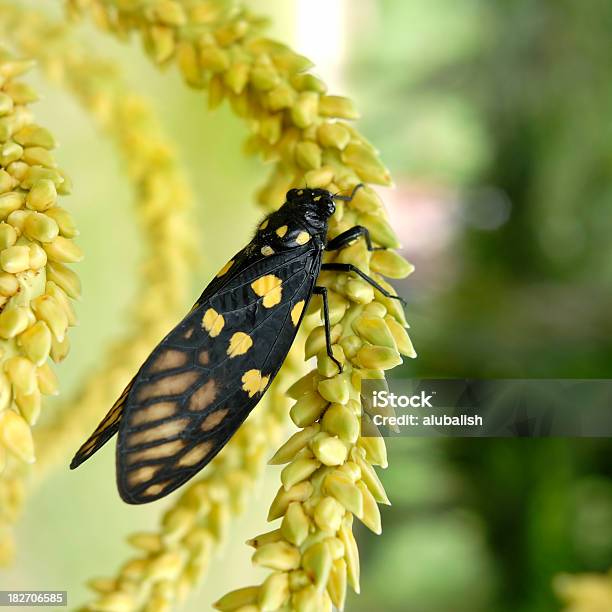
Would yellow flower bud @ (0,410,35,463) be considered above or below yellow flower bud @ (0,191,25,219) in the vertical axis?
below

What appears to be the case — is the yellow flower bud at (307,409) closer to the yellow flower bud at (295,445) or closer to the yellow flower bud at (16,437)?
the yellow flower bud at (295,445)

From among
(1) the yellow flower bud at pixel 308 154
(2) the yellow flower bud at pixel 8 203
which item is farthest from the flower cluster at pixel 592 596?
(2) the yellow flower bud at pixel 8 203

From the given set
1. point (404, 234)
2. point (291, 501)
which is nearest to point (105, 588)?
point (291, 501)

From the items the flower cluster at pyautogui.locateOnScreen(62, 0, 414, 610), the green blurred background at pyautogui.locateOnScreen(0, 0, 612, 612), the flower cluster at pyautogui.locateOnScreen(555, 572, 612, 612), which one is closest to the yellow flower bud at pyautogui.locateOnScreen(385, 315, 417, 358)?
the flower cluster at pyautogui.locateOnScreen(62, 0, 414, 610)

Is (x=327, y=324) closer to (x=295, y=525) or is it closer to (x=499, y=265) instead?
(x=295, y=525)

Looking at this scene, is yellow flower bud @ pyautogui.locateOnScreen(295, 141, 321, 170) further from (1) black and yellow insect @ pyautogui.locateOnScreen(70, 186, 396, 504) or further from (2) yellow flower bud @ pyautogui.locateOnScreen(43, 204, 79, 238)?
(2) yellow flower bud @ pyautogui.locateOnScreen(43, 204, 79, 238)

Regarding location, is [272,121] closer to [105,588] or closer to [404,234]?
[105,588]
